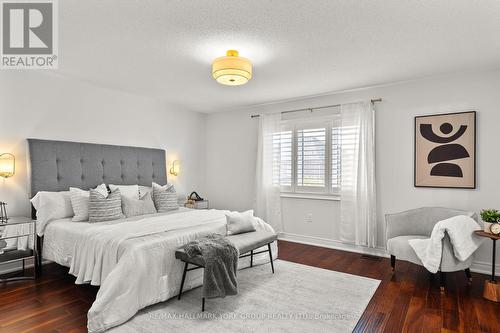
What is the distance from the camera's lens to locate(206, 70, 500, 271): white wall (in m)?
3.59

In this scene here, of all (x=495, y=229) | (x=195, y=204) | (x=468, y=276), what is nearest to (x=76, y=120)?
(x=195, y=204)

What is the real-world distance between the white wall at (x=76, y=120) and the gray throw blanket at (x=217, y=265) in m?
2.54

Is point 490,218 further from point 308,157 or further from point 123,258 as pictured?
point 123,258

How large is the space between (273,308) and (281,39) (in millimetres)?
2521

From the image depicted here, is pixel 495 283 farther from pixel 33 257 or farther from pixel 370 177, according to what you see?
pixel 33 257

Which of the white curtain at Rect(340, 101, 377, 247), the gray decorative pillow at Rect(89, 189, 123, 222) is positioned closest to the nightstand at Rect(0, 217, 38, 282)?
the gray decorative pillow at Rect(89, 189, 123, 222)

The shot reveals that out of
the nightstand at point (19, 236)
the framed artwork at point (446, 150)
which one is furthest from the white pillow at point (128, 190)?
the framed artwork at point (446, 150)

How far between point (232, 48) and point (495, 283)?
3.50 m

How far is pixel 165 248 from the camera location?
2727 mm

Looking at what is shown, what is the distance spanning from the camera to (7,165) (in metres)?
3.30

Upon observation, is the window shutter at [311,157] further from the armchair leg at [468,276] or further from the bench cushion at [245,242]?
the armchair leg at [468,276]

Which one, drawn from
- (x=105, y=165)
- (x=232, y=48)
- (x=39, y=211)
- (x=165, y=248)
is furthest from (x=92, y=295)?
(x=232, y=48)

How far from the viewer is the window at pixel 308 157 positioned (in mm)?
4711

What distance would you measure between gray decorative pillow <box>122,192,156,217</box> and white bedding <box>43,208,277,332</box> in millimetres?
511
